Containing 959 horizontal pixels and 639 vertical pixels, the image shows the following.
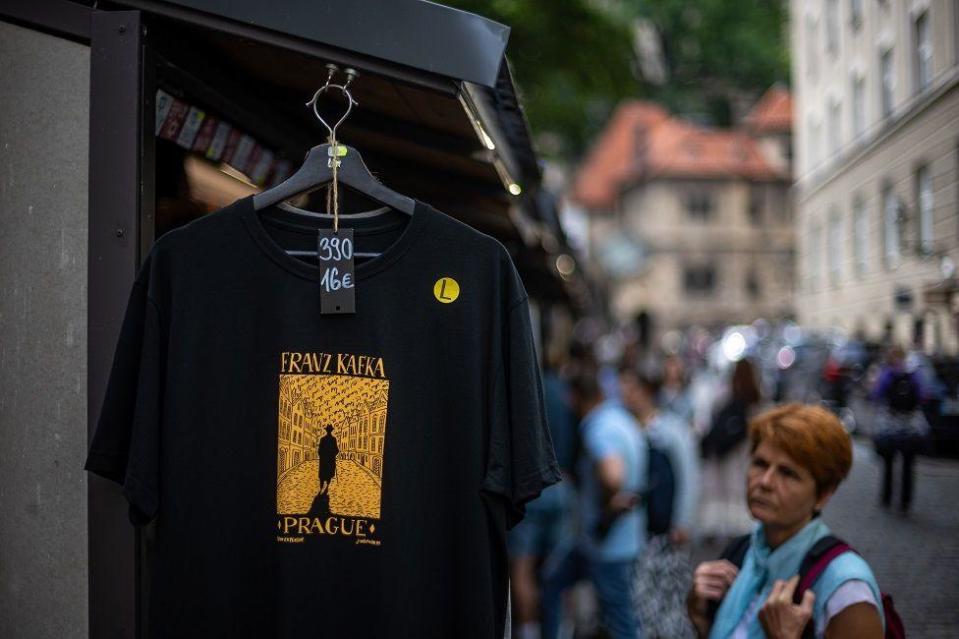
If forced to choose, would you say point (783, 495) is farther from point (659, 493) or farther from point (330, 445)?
point (659, 493)

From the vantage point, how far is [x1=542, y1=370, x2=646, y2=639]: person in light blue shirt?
5.43 metres

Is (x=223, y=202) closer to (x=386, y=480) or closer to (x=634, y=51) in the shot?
(x=386, y=480)

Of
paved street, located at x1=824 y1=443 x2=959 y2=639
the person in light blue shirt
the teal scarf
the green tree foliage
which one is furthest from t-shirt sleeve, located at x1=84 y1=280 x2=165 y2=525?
the green tree foliage

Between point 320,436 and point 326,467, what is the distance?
77mm

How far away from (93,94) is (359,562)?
4.80ft

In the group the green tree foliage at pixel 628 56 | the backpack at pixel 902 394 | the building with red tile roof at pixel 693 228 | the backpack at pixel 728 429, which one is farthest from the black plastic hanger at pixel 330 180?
the building with red tile roof at pixel 693 228

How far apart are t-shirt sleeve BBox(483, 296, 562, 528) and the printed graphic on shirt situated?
0.28 m

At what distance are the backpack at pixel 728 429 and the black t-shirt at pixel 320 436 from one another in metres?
6.31

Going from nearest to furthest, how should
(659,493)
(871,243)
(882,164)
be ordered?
(882,164) → (871,243) → (659,493)

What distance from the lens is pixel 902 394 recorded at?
321 centimetres

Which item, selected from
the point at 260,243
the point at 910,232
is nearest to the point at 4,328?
the point at 260,243

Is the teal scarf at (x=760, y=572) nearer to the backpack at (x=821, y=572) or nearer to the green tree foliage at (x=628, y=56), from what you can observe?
the backpack at (x=821, y=572)

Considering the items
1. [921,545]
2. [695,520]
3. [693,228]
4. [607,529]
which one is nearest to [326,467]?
[921,545]

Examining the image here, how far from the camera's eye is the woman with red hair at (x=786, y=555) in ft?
7.92
